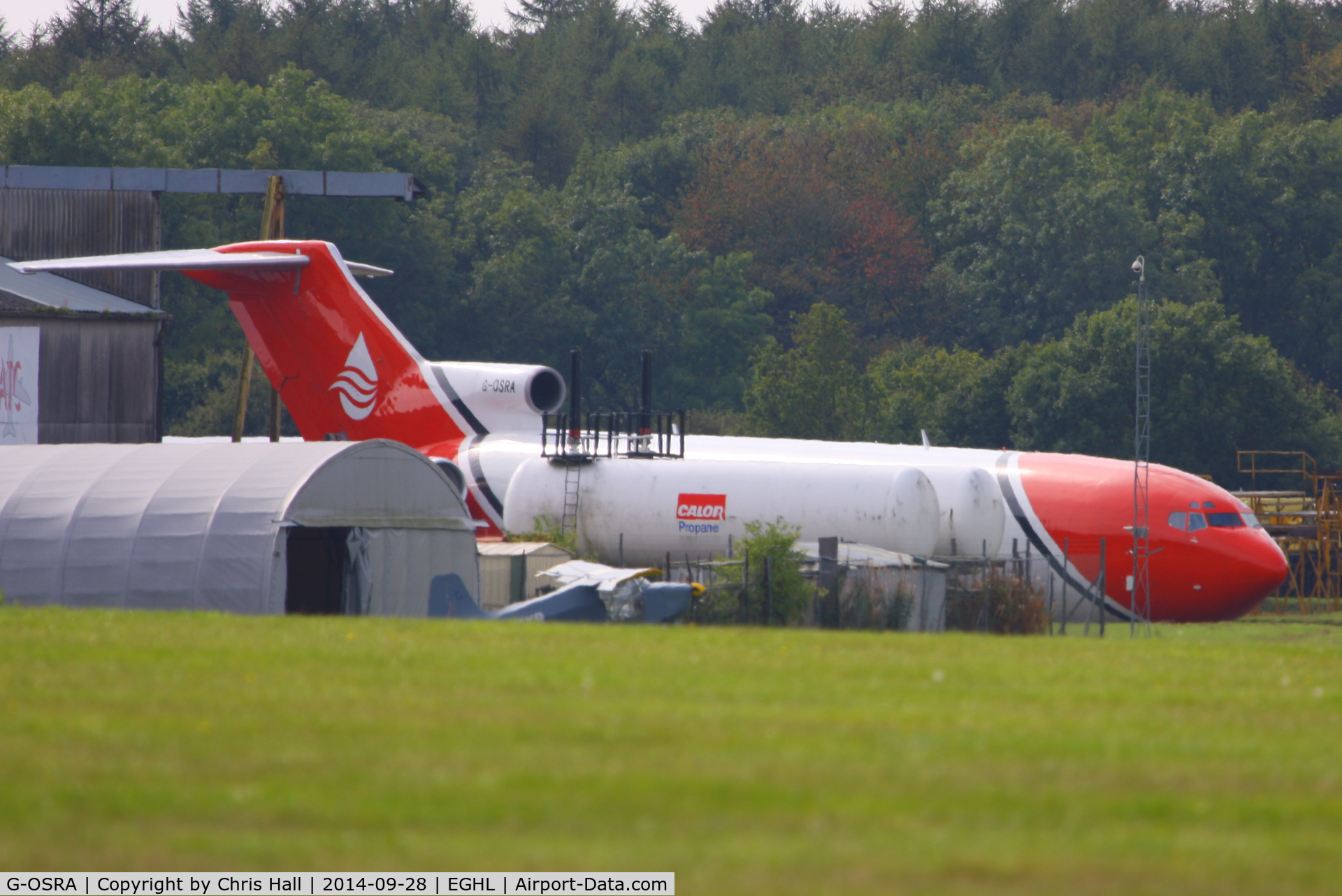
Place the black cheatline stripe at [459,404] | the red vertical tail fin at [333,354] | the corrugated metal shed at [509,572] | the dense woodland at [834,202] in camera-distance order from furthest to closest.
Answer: the dense woodland at [834,202]
the red vertical tail fin at [333,354]
the black cheatline stripe at [459,404]
the corrugated metal shed at [509,572]

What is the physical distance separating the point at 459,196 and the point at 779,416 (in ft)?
99.9

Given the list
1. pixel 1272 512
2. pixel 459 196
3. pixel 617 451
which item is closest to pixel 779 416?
pixel 1272 512

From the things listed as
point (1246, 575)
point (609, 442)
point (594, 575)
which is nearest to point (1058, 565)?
point (1246, 575)

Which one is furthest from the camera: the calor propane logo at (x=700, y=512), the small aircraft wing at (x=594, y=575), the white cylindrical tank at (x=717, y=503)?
the calor propane logo at (x=700, y=512)

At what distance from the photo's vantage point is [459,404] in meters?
35.3

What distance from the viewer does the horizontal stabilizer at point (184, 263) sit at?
1310 inches

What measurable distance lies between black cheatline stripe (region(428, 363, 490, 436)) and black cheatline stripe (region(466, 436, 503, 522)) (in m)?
0.45

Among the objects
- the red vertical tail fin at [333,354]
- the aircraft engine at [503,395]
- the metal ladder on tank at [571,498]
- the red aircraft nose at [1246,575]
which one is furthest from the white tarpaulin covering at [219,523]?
the red aircraft nose at [1246,575]

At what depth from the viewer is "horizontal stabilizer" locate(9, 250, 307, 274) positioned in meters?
33.3

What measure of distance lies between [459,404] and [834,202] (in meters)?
62.3

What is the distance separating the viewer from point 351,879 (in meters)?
7.66

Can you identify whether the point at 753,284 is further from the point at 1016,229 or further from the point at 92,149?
the point at 92,149

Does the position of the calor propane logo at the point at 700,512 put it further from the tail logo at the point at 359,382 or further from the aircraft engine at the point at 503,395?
the tail logo at the point at 359,382

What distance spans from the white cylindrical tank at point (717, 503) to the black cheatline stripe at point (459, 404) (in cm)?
286
